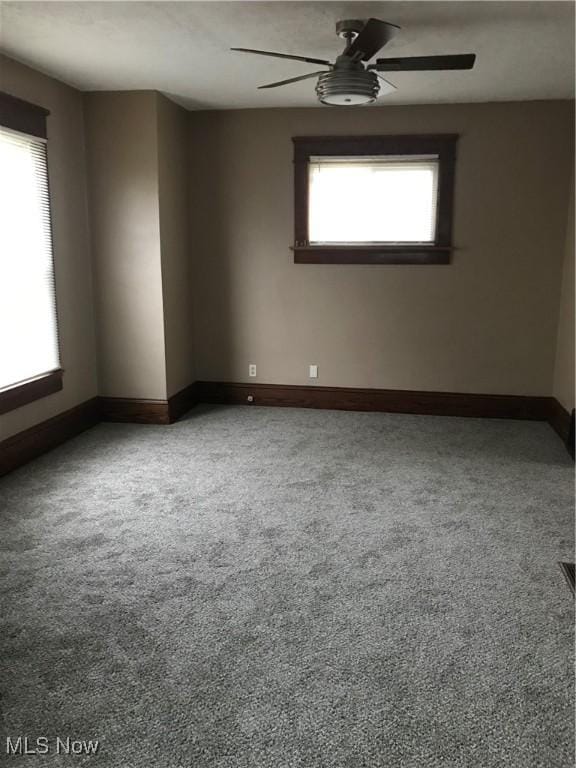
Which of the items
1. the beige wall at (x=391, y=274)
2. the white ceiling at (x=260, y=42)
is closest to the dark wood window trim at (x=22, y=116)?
the white ceiling at (x=260, y=42)

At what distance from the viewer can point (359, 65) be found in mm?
3225

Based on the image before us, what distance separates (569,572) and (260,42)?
3.15 m

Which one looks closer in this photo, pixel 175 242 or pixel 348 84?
pixel 348 84

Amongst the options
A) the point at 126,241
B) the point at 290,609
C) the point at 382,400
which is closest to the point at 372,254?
the point at 382,400

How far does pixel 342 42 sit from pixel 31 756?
355 cm

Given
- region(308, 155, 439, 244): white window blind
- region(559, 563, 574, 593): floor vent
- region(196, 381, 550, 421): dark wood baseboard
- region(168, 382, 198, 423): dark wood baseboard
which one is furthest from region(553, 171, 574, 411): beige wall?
region(168, 382, 198, 423): dark wood baseboard

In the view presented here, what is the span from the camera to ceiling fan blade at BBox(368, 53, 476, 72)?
2939 mm

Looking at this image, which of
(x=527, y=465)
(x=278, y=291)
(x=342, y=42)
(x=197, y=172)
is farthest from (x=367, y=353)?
(x=342, y=42)

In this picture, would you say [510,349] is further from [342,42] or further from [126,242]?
[126,242]

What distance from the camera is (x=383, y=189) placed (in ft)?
16.8

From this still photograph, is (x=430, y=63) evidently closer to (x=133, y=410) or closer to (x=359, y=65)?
(x=359, y=65)

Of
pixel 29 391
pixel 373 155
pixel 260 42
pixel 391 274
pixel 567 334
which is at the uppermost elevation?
pixel 260 42

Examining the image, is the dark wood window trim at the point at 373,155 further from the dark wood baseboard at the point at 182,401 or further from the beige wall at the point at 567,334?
the dark wood baseboard at the point at 182,401

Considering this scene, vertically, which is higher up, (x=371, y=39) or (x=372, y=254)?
(x=371, y=39)
